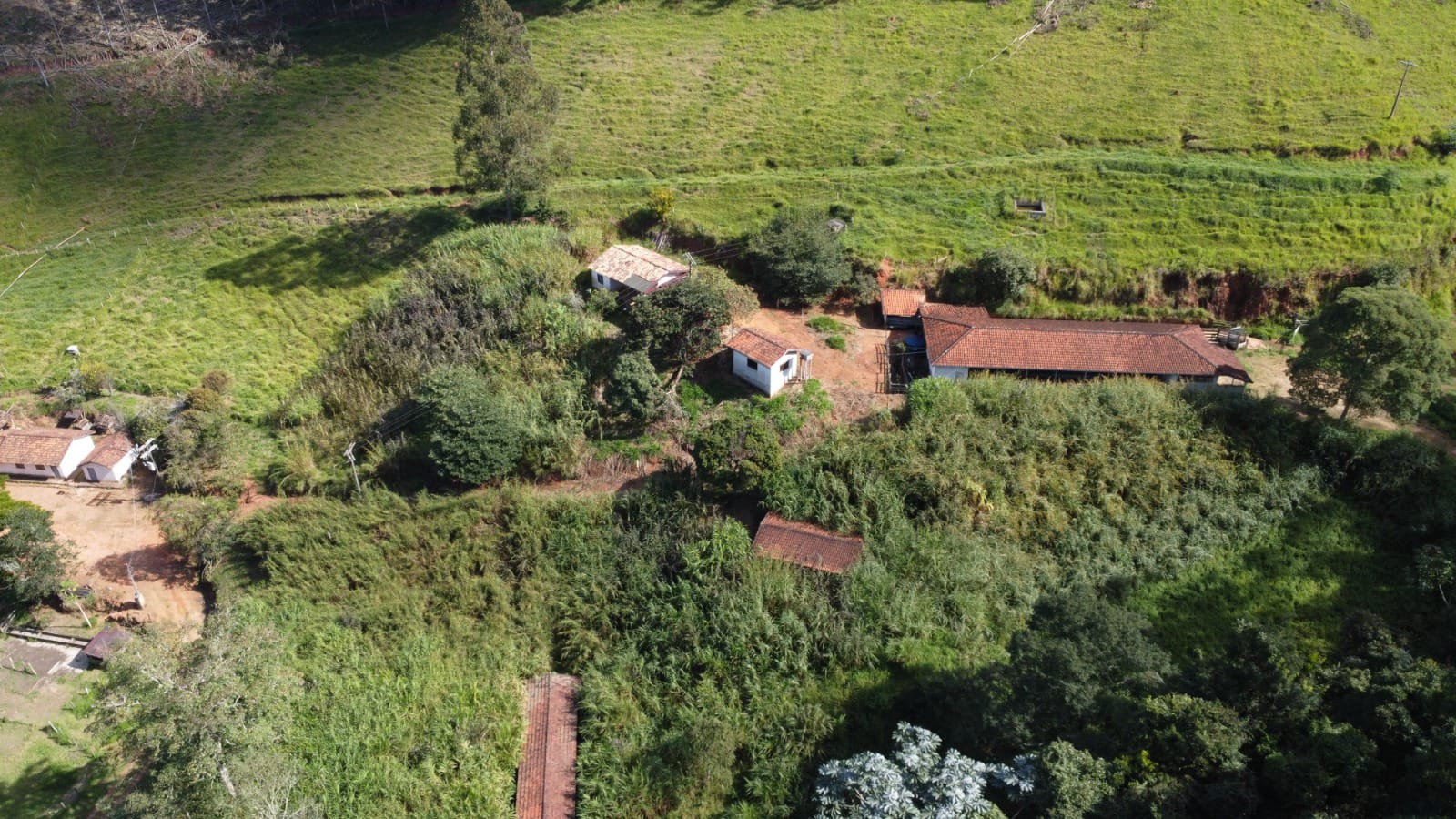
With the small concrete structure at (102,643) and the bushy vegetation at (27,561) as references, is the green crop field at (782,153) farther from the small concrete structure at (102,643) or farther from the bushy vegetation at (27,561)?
the small concrete structure at (102,643)

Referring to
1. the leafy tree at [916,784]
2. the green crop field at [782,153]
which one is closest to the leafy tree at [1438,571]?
the leafy tree at [916,784]

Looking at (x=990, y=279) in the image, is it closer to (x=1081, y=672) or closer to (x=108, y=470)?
(x=1081, y=672)

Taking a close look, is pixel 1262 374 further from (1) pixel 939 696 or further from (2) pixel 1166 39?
(2) pixel 1166 39

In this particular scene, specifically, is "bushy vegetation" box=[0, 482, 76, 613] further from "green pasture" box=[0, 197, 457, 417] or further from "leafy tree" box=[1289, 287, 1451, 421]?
"leafy tree" box=[1289, 287, 1451, 421]

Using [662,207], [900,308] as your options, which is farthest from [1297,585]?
[662,207]

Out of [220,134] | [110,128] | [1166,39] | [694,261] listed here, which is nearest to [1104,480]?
[694,261]

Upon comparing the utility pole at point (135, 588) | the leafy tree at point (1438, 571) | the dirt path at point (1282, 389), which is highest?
the dirt path at point (1282, 389)
